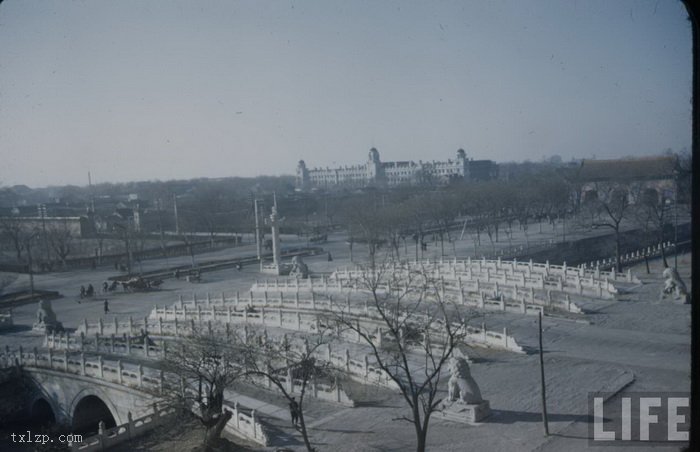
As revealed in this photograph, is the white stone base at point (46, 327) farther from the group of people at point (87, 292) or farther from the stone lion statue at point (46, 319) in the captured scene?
the group of people at point (87, 292)

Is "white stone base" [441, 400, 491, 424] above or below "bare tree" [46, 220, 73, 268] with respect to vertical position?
below

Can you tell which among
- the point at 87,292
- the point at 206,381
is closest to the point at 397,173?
the point at 87,292

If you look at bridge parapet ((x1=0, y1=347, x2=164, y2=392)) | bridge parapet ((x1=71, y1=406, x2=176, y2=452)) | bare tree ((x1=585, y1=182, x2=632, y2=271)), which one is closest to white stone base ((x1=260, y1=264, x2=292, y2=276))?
bridge parapet ((x1=0, y1=347, x2=164, y2=392))

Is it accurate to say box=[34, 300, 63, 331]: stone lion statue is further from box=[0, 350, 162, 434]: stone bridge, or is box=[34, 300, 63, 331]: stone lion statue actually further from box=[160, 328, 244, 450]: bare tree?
box=[160, 328, 244, 450]: bare tree

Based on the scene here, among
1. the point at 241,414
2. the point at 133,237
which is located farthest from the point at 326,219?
the point at 241,414

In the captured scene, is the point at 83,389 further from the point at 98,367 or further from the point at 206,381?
the point at 206,381

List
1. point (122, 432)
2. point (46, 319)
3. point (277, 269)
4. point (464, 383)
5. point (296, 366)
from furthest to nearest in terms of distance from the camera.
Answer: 1. point (277, 269)
2. point (46, 319)
3. point (296, 366)
4. point (122, 432)
5. point (464, 383)
